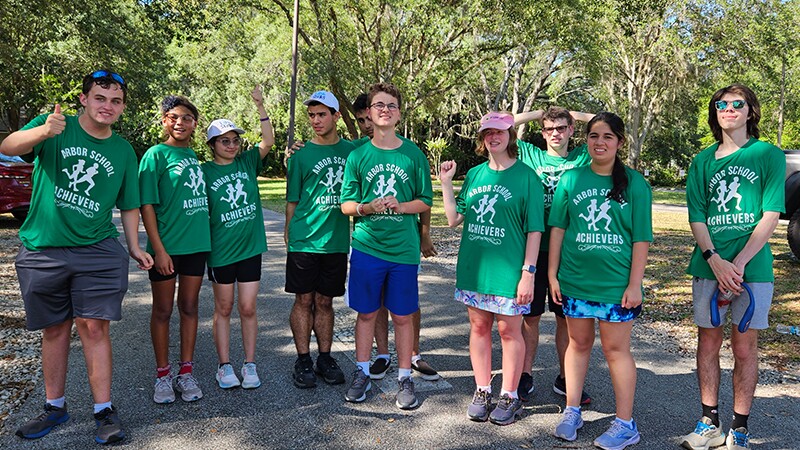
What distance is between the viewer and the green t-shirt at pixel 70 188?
10.9 ft

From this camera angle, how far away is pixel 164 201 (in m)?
3.90

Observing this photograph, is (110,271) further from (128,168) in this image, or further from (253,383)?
(253,383)

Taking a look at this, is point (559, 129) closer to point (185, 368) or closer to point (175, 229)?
point (175, 229)

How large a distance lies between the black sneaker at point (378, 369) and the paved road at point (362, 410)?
0.11 m

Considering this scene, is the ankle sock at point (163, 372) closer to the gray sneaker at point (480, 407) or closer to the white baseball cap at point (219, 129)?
the white baseball cap at point (219, 129)

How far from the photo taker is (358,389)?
396cm

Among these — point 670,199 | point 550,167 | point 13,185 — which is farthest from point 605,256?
point 670,199

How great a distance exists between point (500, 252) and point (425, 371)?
133cm

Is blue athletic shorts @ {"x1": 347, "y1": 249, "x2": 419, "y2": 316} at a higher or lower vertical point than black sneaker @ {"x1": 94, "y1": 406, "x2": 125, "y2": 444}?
higher

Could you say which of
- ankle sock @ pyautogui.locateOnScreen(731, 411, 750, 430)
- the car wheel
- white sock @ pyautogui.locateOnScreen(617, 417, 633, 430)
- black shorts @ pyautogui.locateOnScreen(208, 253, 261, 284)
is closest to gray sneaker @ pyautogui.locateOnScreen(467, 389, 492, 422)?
white sock @ pyautogui.locateOnScreen(617, 417, 633, 430)

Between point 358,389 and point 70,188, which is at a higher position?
Result: point 70,188

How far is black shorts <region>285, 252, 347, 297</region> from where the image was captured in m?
4.29

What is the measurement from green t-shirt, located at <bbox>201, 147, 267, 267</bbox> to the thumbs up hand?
107 cm

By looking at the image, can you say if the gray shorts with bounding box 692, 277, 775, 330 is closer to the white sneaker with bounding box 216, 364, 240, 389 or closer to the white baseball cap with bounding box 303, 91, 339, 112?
the white baseball cap with bounding box 303, 91, 339, 112
